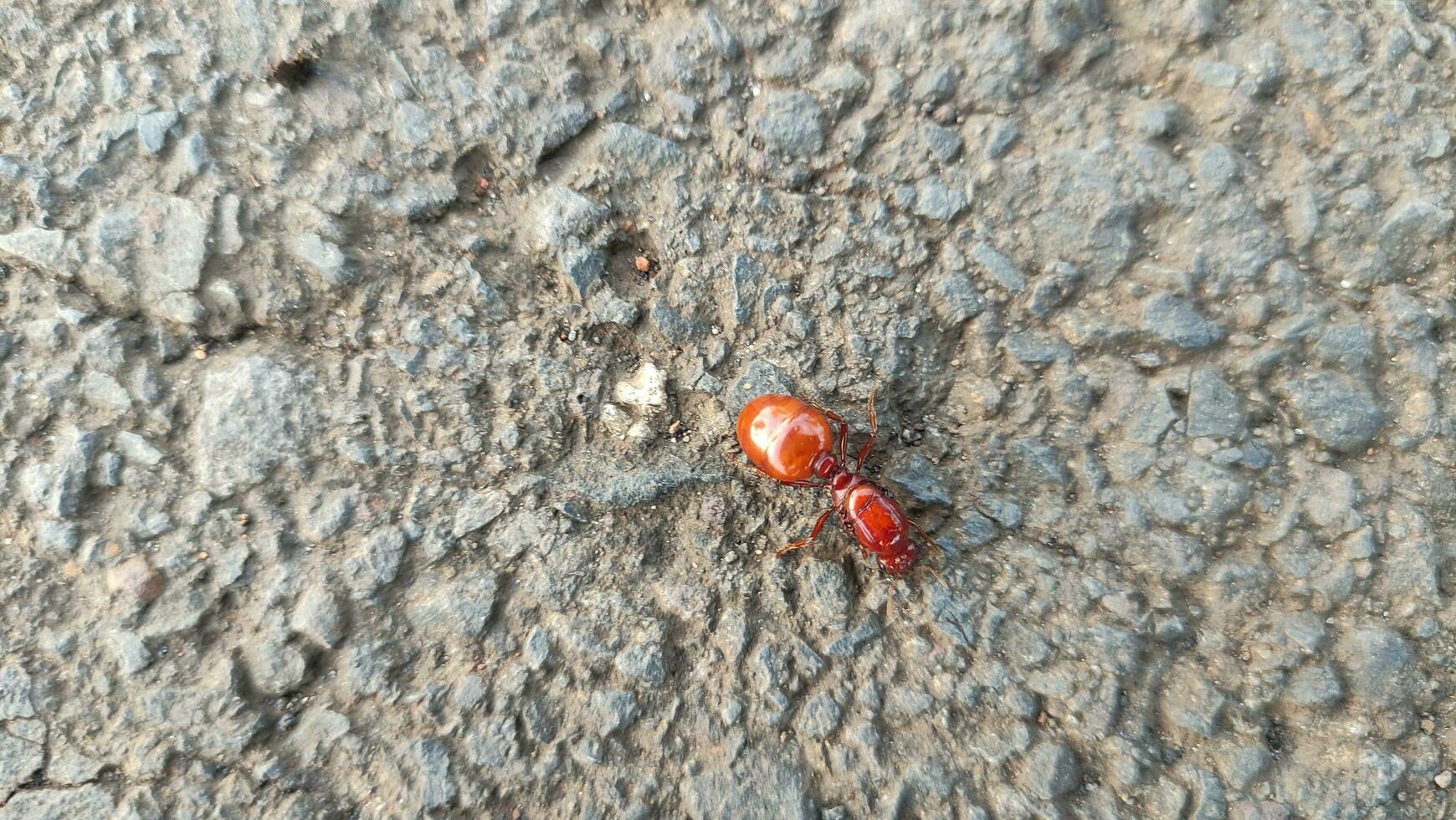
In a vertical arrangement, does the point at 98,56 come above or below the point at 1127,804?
above

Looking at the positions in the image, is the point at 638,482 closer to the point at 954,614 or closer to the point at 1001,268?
the point at 954,614

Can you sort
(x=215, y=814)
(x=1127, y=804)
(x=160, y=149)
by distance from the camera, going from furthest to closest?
(x=160, y=149)
(x=1127, y=804)
(x=215, y=814)

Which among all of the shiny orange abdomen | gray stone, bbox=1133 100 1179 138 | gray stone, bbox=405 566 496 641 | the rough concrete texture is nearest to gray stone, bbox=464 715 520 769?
the rough concrete texture

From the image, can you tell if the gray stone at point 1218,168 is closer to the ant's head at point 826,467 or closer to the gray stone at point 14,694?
the ant's head at point 826,467

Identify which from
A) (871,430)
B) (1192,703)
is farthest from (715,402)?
(1192,703)

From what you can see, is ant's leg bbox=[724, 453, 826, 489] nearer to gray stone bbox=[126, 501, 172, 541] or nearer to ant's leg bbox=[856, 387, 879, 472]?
ant's leg bbox=[856, 387, 879, 472]

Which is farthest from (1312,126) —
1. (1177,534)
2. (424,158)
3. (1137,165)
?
(424,158)

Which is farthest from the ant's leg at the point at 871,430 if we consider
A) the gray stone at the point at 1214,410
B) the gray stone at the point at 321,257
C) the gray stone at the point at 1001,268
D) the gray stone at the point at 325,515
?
the gray stone at the point at 321,257

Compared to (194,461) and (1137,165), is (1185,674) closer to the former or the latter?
(1137,165)
